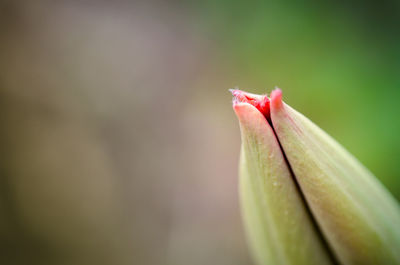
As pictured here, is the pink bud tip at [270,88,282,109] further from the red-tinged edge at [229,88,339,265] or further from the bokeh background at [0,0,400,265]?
the bokeh background at [0,0,400,265]

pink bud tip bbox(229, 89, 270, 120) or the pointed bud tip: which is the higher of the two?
pink bud tip bbox(229, 89, 270, 120)

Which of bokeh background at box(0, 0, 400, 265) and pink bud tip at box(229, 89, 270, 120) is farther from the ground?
bokeh background at box(0, 0, 400, 265)

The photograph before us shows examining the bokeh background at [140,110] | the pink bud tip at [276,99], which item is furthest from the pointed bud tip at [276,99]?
the bokeh background at [140,110]

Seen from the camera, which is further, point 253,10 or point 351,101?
point 253,10

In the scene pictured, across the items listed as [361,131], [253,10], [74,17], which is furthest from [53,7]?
[361,131]

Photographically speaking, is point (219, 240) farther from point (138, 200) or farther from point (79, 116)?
point (79, 116)

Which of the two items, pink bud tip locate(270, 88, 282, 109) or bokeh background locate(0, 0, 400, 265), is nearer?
pink bud tip locate(270, 88, 282, 109)

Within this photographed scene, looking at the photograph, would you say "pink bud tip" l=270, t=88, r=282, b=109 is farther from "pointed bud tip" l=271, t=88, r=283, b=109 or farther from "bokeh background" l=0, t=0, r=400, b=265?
"bokeh background" l=0, t=0, r=400, b=265

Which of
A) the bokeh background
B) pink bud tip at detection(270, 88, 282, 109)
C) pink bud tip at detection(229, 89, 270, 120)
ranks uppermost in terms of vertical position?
the bokeh background

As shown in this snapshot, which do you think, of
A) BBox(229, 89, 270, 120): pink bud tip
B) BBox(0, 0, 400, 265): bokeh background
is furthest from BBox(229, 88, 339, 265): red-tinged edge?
BBox(0, 0, 400, 265): bokeh background
